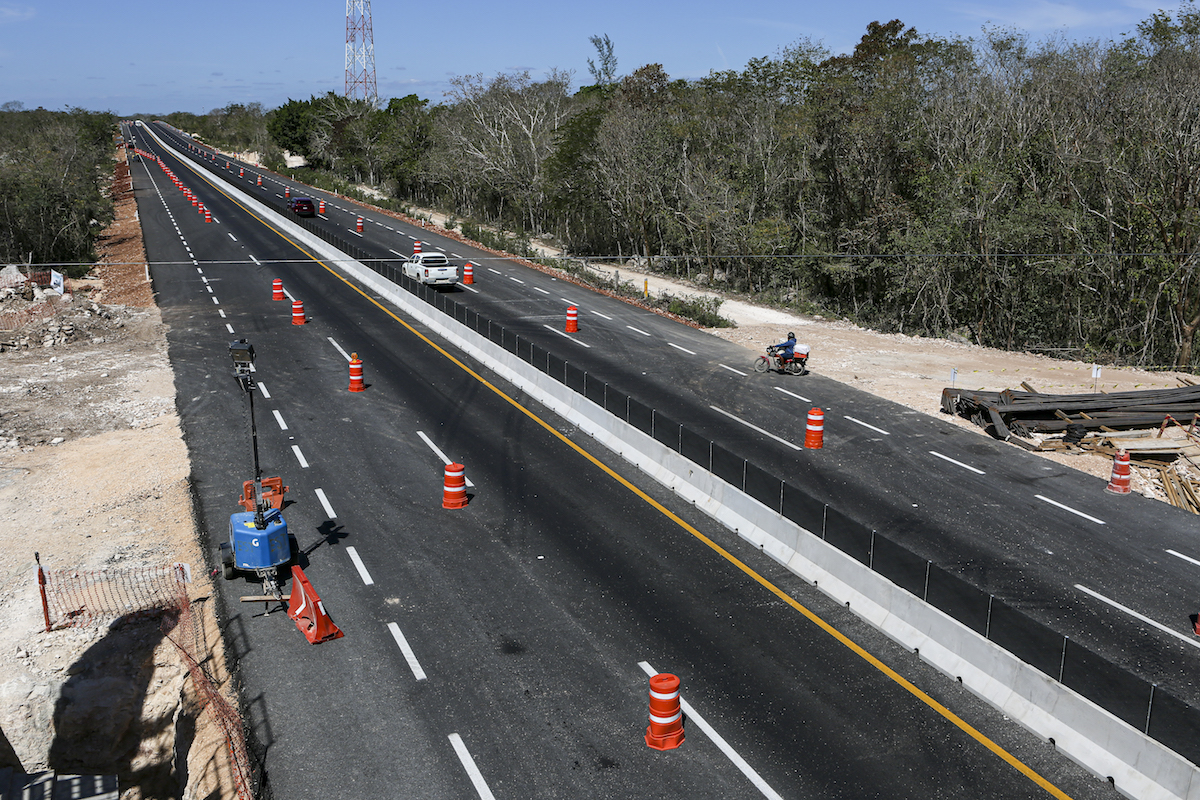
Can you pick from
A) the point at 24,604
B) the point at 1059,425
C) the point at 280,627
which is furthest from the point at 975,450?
the point at 24,604

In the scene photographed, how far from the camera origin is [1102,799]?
992 cm

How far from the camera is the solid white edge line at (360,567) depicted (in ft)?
49.9

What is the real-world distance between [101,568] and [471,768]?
9.00m

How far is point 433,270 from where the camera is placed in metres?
41.2

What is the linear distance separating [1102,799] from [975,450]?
43.7 feet

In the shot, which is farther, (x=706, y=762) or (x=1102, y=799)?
(x=706, y=762)

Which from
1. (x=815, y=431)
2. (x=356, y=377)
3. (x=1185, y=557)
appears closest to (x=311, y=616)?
(x=815, y=431)

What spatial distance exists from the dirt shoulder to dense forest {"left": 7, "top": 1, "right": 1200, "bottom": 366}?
1164 inches

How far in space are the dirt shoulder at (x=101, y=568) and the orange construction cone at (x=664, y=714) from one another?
5.20 meters

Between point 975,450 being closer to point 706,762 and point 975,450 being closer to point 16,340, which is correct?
point 706,762

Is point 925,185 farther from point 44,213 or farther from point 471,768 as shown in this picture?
point 44,213

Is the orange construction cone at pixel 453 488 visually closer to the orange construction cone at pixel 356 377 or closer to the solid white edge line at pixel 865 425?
the orange construction cone at pixel 356 377

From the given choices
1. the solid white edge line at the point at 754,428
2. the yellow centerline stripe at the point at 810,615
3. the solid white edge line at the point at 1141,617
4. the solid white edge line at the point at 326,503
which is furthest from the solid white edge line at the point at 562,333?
the solid white edge line at the point at 1141,617

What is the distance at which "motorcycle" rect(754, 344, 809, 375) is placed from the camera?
28.8 m
